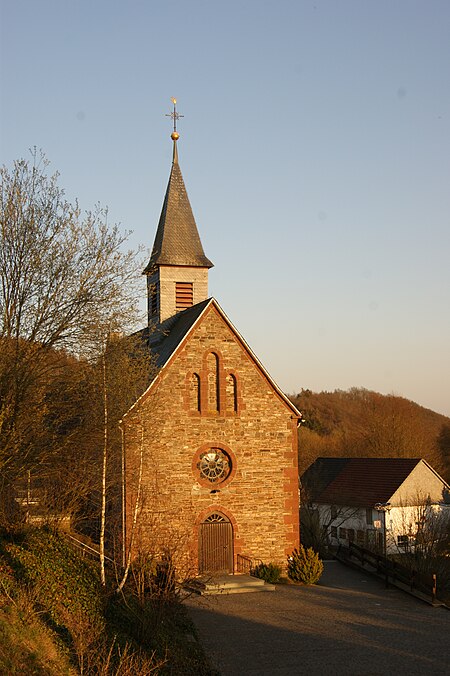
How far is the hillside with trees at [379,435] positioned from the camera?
5381 cm

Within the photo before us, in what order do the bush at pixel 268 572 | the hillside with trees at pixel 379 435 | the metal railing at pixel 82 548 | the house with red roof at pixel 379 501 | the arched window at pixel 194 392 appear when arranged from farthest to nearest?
the hillside with trees at pixel 379 435
the house with red roof at pixel 379 501
the arched window at pixel 194 392
the bush at pixel 268 572
the metal railing at pixel 82 548

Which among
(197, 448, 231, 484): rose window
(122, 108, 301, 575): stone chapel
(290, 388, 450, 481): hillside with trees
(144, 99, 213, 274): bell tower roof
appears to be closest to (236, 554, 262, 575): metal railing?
(122, 108, 301, 575): stone chapel

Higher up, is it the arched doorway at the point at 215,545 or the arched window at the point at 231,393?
the arched window at the point at 231,393

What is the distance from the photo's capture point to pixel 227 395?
26.2m

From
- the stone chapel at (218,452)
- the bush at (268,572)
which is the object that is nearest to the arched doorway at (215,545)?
the stone chapel at (218,452)

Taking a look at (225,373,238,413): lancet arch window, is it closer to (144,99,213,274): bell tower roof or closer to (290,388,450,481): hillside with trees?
(144,99,213,274): bell tower roof

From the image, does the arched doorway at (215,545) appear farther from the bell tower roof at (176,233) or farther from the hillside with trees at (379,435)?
the hillside with trees at (379,435)

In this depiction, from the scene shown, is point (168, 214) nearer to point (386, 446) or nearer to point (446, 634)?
point (446, 634)

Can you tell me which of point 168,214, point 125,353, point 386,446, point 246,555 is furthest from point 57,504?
point 386,446

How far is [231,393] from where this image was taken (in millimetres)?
26312

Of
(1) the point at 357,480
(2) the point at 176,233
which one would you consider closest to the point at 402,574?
(1) the point at 357,480

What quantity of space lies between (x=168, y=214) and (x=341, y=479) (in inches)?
734

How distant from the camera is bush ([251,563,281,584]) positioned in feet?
81.9

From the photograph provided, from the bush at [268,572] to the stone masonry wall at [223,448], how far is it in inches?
17.8
